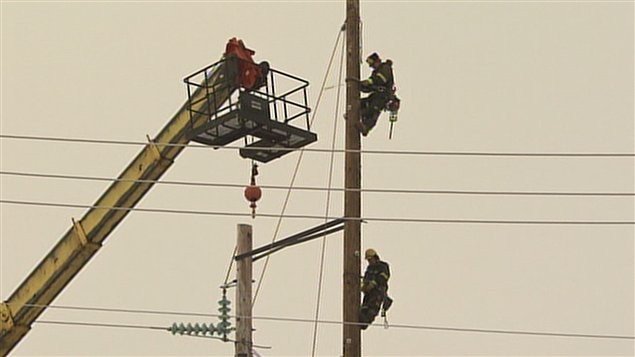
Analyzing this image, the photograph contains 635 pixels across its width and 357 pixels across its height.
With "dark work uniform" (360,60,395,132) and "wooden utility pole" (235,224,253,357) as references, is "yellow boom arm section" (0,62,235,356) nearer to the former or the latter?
"wooden utility pole" (235,224,253,357)

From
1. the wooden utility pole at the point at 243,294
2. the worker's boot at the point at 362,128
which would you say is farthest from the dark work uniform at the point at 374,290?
the worker's boot at the point at 362,128

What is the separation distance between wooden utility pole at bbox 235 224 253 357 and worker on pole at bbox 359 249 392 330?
1199mm

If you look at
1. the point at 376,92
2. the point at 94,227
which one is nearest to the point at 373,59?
the point at 376,92

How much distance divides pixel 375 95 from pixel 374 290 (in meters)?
2.15

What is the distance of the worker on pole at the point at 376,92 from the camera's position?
10.8 meters

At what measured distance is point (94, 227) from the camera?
11.6 meters

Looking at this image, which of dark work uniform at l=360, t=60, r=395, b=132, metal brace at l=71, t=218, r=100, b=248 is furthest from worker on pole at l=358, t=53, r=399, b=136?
metal brace at l=71, t=218, r=100, b=248

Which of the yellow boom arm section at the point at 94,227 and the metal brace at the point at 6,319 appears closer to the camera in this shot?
the yellow boom arm section at the point at 94,227

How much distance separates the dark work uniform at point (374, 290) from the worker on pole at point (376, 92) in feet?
4.91

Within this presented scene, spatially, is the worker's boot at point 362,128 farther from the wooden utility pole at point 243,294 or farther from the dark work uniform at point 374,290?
the wooden utility pole at point 243,294

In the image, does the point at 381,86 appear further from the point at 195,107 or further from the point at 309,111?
the point at 195,107

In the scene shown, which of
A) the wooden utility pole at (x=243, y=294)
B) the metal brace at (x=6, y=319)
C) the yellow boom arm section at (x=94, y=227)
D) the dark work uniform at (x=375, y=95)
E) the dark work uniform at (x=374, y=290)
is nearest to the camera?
the wooden utility pole at (x=243, y=294)

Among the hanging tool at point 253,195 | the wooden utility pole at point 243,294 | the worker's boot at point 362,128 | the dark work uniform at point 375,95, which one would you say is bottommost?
the wooden utility pole at point 243,294

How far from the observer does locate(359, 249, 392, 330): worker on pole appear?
34.3ft
